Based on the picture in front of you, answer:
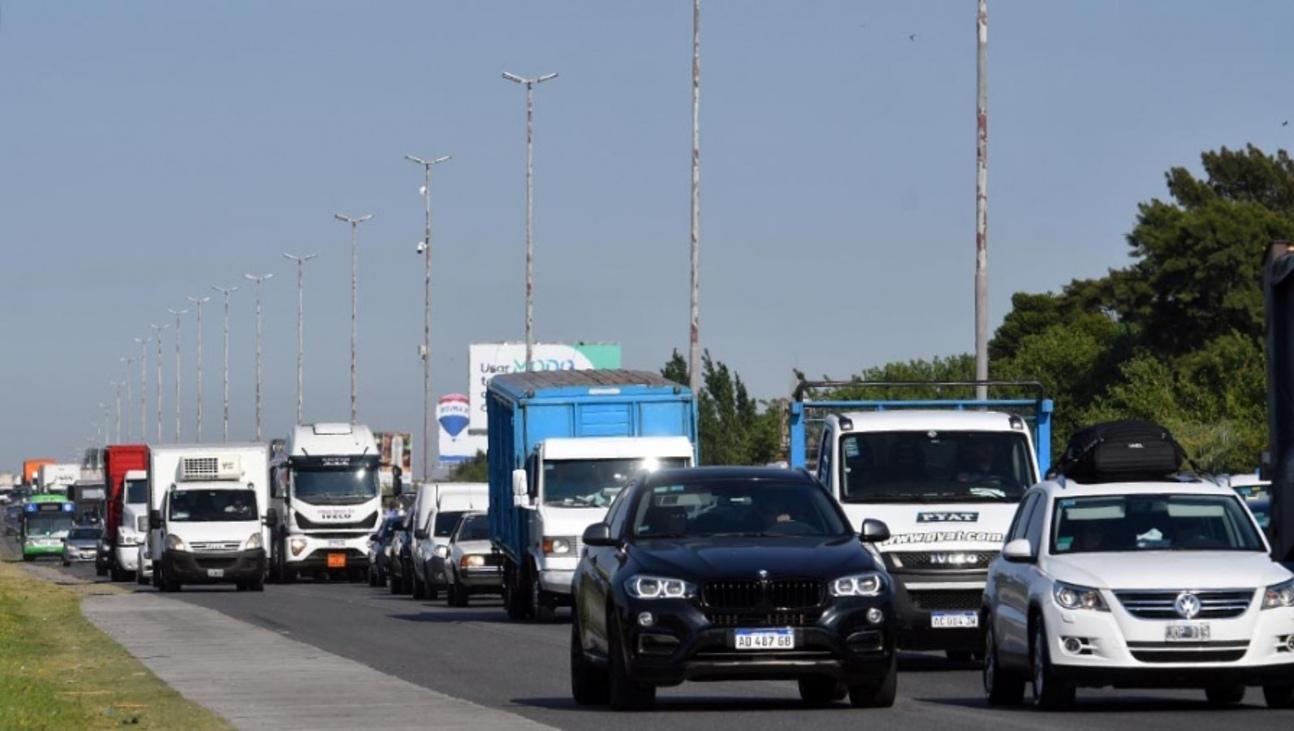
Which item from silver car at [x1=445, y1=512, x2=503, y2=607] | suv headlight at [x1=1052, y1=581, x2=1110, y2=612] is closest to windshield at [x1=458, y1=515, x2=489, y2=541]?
silver car at [x1=445, y1=512, x2=503, y2=607]

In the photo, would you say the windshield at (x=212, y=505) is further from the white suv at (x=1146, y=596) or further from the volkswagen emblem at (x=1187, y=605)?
the volkswagen emblem at (x=1187, y=605)

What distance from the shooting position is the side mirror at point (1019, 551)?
1938 centimetres

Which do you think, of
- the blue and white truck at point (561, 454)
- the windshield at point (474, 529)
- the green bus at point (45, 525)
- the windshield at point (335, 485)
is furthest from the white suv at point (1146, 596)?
the green bus at point (45, 525)

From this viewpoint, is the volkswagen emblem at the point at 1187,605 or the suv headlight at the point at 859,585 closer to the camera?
the volkswagen emblem at the point at 1187,605

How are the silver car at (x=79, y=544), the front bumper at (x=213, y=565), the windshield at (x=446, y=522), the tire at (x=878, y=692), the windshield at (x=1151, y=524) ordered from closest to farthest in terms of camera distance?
the tire at (x=878, y=692) < the windshield at (x=1151, y=524) < the windshield at (x=446, y=522) < the front bumper at (x=213, y=565) < the silver car at (x=79, y=544)

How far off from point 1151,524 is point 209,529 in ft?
126

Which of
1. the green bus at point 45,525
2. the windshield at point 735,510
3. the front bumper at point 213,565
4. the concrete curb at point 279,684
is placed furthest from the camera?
the green bus at point 45,525

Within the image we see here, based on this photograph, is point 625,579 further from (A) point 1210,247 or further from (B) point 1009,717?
(A) point 1210,247

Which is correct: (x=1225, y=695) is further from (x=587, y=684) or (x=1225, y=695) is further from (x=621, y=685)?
(x=587, y=684)

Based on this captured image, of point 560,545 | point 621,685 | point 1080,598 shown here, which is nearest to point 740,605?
point 621,685

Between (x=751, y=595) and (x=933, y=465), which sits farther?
(x=933, y=465)

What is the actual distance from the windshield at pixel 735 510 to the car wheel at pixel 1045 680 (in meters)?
1.56

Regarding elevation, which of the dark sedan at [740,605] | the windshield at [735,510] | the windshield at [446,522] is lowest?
the windshield at [446,522]

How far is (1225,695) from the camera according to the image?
2022cm
